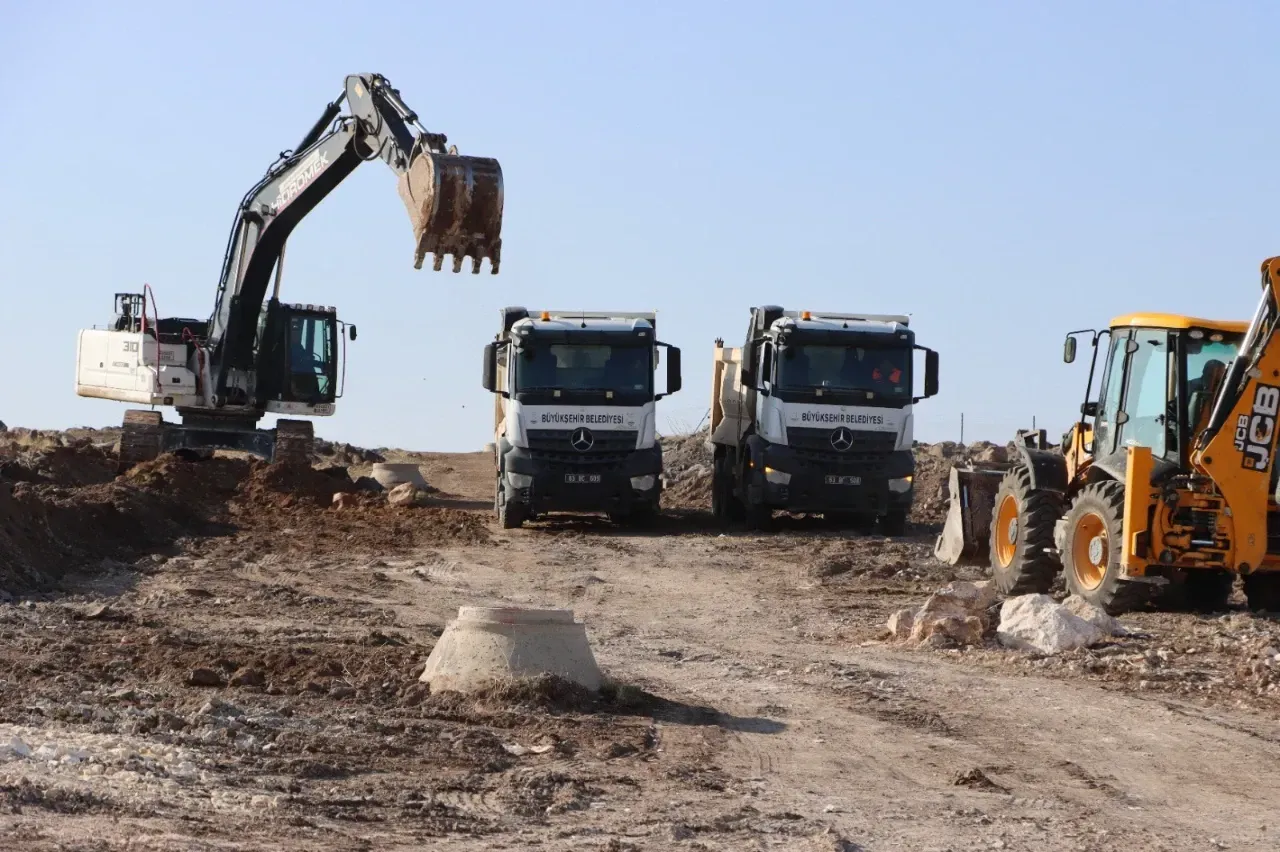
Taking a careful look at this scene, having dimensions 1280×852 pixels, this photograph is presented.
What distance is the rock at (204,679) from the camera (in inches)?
394

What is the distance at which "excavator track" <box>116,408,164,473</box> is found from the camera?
28.7 metres

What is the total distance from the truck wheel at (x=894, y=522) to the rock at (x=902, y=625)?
10.0m

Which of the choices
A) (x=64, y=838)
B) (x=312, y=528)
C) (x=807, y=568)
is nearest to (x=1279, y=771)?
(x=64, y=838)

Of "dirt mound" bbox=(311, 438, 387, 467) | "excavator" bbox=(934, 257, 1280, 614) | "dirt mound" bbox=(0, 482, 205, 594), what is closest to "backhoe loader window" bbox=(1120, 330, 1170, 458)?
"excavator" bbox=(934, 257, 1280, 614)

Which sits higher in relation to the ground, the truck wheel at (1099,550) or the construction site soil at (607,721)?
the truck wheel at (1099,550)

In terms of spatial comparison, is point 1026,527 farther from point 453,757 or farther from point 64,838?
point 64,838

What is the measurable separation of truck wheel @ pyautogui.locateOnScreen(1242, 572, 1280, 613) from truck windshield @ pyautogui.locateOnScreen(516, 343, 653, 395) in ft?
31.6

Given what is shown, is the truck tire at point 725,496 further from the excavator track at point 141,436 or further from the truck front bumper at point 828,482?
the excavator track at point 141,436

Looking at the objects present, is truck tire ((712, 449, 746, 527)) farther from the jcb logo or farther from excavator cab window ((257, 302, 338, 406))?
the jcb logo

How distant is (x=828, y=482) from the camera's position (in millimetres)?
22641

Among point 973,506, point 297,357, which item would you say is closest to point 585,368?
point 973,506

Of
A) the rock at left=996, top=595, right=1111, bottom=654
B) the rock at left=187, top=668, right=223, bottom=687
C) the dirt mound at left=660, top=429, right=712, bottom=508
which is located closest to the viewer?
the rock at left=187, top=668, right=223, bottom=687

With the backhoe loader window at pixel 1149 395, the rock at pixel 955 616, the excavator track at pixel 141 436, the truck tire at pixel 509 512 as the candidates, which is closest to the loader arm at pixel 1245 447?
the backhoe loader window at pixel 1149 395

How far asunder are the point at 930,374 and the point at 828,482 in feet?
6.48
